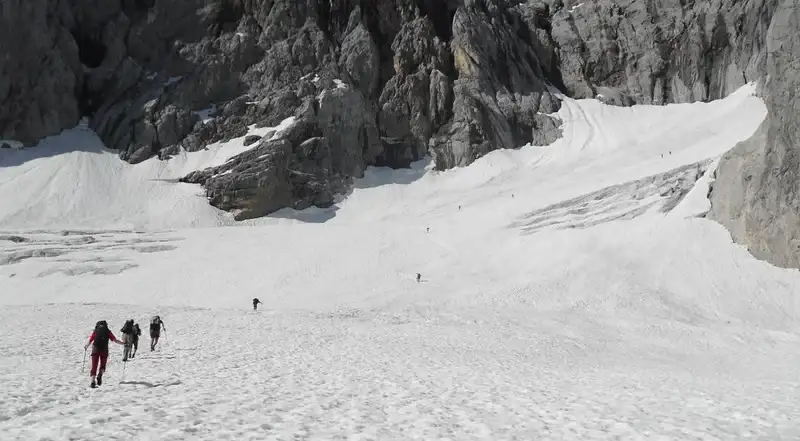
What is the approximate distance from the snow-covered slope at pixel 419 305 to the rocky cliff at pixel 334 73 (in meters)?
6.70

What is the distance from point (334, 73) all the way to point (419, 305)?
67118mm

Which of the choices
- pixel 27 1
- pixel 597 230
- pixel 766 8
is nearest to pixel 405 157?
pixel 597 230

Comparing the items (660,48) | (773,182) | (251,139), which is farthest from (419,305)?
(660,48)

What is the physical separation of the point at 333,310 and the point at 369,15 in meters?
82.3

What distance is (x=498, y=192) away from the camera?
228 feet

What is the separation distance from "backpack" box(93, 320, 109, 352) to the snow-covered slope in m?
0.92

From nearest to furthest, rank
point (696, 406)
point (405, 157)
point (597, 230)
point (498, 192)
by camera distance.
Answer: point (696, 406) → point (597, 230) → point (498, 192) → point (405, 157)

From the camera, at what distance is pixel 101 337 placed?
11.7 m

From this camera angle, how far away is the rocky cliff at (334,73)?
7806 cm

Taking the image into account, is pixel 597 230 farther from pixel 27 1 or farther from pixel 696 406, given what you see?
pixel 27 1

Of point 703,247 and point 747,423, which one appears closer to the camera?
point 747,423

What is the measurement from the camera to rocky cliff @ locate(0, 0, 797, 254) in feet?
256

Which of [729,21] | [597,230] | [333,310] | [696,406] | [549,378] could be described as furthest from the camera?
[729,21]

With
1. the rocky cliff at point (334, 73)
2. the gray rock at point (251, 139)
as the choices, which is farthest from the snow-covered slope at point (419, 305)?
the gray rock at point (251, 139)
